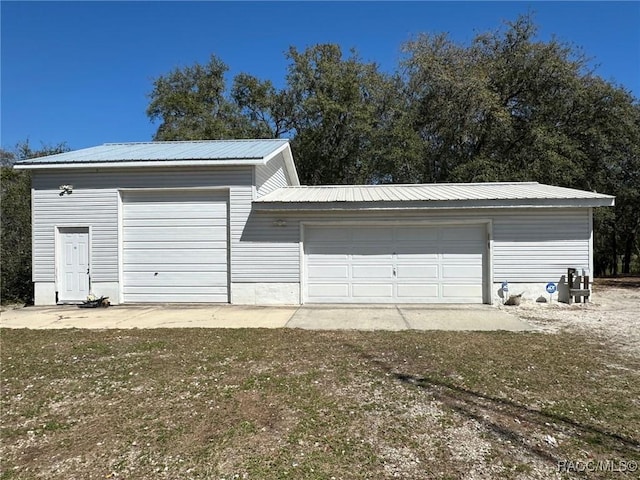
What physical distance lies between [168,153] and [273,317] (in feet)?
19.3

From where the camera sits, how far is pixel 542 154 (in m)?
17.3

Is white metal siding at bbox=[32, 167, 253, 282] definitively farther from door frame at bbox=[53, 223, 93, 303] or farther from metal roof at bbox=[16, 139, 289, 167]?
metal roof at bbox=[16, 139, 289, 167]

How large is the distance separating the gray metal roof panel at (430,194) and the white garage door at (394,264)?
0.80m

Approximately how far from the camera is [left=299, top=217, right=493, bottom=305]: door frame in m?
10.3

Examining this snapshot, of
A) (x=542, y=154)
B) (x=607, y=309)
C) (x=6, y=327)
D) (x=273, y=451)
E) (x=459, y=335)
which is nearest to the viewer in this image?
(x=273, y=451)

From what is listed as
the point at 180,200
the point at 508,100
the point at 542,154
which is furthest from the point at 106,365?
the point at 508,100

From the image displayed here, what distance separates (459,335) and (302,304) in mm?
4460

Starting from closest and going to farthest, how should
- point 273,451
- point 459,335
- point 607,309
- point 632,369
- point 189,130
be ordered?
point 273,451 < point 632,369 < point 459,335 < point 607,309 < point 189,130

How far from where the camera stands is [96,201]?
1095 centimetres

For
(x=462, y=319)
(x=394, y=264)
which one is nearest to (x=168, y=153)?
(x=394, y=264)

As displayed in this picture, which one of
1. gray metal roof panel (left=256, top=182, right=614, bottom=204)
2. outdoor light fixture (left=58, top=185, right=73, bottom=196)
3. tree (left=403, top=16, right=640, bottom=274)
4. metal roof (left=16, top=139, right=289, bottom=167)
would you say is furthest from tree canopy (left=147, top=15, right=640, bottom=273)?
outdoor light fixture (left=58, top=185, right=73, bottom=196)

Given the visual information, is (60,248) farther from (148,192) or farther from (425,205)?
(425,205)

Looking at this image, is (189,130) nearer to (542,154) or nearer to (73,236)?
(73,236)

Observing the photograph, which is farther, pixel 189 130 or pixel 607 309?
pixel 189 130
